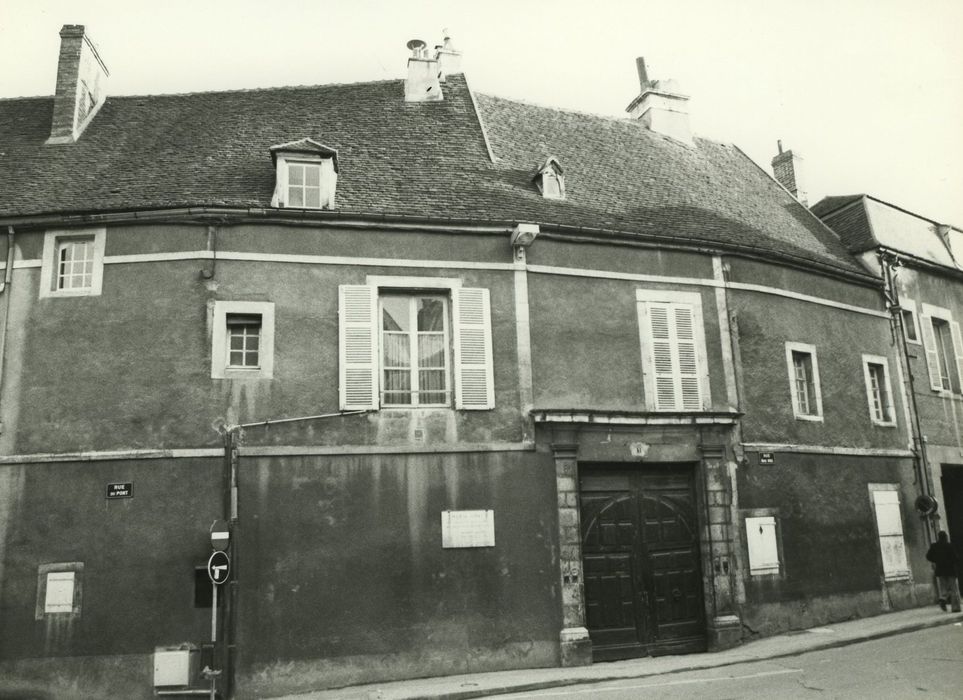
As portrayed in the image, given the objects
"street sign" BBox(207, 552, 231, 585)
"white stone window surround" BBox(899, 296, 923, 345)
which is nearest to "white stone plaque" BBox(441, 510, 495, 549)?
"street sign" BBox(207, 552, 231, 585)

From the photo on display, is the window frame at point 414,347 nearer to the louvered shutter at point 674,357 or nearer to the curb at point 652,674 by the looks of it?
the louvered shutter at point 674,357

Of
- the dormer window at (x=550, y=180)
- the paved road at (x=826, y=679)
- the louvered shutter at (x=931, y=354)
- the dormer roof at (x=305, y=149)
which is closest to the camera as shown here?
the paved road at (x=826, y=679)

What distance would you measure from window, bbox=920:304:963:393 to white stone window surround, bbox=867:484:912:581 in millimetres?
3008

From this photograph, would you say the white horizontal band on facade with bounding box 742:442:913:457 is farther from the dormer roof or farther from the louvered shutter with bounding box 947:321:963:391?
the dormer roof

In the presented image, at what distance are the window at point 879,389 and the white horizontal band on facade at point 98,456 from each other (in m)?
11.9

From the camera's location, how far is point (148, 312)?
1194 cm

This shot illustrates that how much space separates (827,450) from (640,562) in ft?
14.3

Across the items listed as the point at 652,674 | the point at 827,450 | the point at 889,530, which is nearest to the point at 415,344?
the point at 652,674

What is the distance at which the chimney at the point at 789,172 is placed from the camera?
789 inches

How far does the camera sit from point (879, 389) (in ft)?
53.7

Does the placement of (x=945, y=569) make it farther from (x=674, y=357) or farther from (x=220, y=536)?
(x=220, y=536)

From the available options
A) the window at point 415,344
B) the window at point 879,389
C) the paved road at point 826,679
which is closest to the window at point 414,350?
the window at point 415,344

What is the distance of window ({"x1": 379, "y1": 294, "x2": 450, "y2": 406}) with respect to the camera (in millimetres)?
12453

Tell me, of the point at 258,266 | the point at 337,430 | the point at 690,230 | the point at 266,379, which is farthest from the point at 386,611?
the point at 690,230
